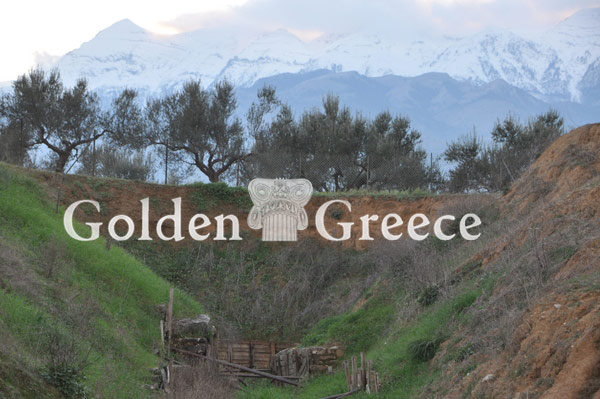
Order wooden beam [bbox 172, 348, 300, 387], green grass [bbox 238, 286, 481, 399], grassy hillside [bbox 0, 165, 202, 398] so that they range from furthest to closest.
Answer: wooden beam [bbox 172, 348, 300, 387], green grass [bbox 238, 286, 481, 399], grassy hillside [bbox 0, 165, 202, 398]

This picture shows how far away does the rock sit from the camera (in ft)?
75.2

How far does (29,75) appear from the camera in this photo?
40219 millimetres

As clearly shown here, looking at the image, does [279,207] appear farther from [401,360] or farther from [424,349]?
[424,349]

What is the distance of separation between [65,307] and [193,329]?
5.14 meters

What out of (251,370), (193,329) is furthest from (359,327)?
(193,329)

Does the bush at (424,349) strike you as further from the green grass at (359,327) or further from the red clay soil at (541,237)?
the green grass at (359,327)

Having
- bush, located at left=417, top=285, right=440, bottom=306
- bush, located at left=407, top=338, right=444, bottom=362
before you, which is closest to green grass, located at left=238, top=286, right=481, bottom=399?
bush, located at left=407, top=338, right=444, bottom=362

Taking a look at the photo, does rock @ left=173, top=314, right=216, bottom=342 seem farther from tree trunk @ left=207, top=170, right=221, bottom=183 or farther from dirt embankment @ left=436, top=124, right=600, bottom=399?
tree trunk @ left=207, top=170, right=221, bottom=183

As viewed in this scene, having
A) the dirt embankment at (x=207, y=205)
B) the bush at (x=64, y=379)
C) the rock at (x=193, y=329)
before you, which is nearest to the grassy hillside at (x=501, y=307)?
the rock at (x=193, y=329)

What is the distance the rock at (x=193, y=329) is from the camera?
22.9 metres

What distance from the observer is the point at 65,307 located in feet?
61.6

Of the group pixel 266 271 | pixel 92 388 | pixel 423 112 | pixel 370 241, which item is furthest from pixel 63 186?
pixel 423 112

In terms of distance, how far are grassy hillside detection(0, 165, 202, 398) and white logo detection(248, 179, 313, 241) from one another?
18.1 feet

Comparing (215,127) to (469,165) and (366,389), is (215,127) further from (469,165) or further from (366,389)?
(366,389)
